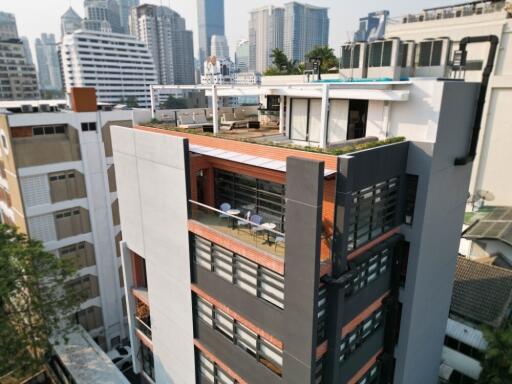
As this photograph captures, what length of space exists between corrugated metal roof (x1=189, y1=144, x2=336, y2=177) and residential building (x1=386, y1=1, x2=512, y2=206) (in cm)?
2753

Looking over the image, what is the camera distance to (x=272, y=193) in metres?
13.6

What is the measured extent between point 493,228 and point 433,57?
1924 cm

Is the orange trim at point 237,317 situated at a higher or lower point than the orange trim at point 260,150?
lower

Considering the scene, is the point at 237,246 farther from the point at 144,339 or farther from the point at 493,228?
the point at 493,228

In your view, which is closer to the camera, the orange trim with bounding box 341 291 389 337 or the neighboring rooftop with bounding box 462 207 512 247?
the orange trim with bounding box 341 291 389 337

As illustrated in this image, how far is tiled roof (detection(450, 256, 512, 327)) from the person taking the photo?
2075 cm

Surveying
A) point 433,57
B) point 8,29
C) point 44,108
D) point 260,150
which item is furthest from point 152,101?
point 8,29

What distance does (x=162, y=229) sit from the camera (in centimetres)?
1515

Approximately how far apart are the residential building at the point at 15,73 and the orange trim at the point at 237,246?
139962 mm

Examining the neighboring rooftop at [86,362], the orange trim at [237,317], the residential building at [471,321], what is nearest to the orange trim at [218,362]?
the orange trim at [237,317]

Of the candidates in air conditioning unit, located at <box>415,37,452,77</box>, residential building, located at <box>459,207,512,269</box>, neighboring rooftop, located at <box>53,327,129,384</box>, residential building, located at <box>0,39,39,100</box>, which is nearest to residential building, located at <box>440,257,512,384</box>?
residential building, located at <box>459,207,512,269</box>

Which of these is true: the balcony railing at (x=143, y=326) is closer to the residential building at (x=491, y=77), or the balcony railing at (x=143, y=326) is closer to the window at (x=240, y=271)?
the window at (x=240, y=271)

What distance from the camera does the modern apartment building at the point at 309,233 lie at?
10.5 metres

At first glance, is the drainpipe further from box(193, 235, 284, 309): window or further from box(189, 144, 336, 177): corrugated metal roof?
box(193, 235, 284, 309): window
